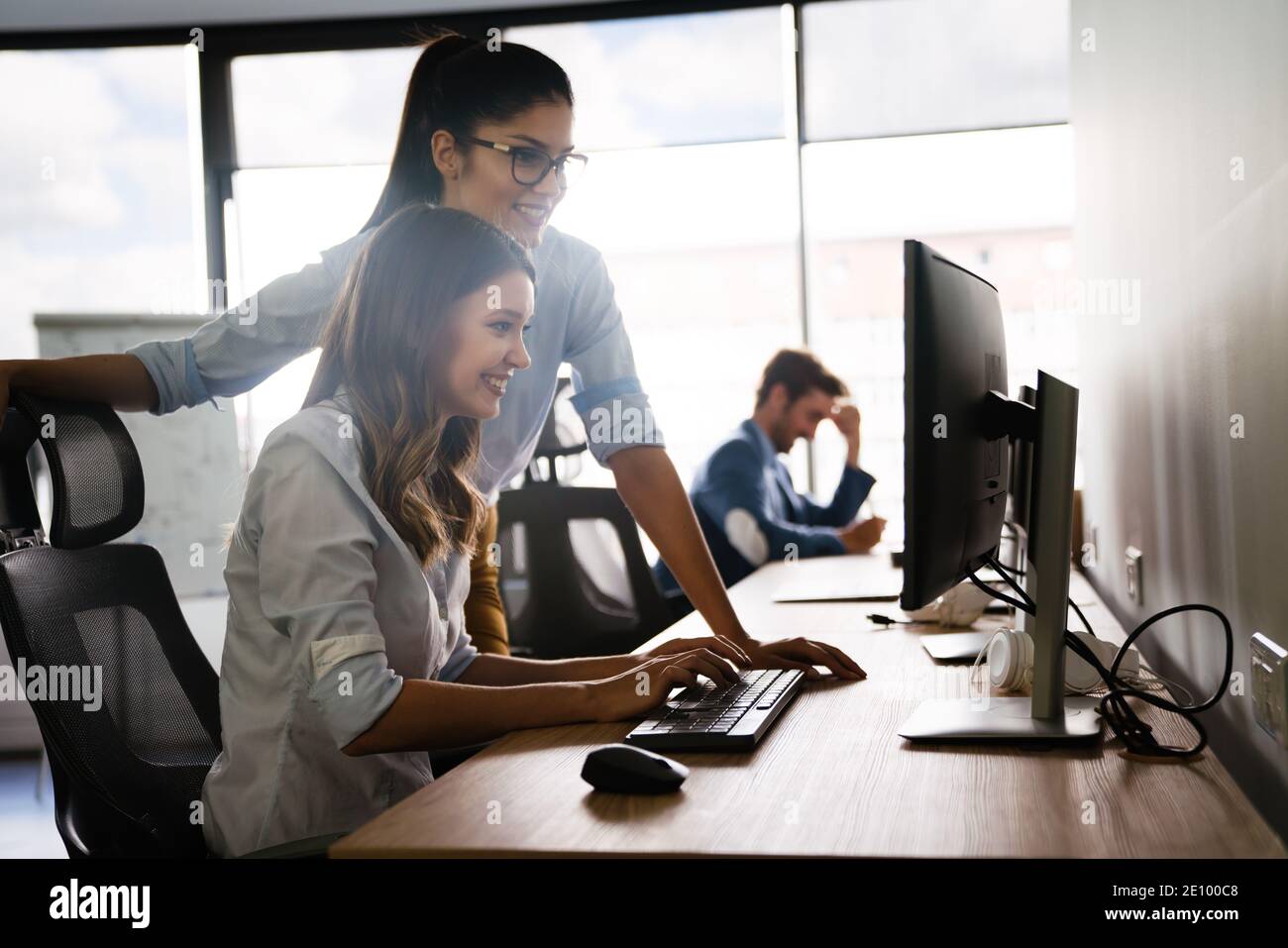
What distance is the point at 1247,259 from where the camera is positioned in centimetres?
114

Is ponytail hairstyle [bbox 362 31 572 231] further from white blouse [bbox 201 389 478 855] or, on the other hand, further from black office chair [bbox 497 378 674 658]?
black office chair [bbox 497 378 674 658]

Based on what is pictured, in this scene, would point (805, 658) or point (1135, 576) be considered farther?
point (1135, 576)

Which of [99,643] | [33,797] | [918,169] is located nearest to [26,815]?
[33,797]

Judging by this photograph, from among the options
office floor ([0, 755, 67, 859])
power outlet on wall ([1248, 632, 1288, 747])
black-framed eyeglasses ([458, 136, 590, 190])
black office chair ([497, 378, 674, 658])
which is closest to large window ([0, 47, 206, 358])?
office floor ([0, 755, 67, 859])

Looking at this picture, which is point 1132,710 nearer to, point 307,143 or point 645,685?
point 645,685

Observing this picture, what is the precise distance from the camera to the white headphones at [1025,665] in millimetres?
1280

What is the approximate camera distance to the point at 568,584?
2748 mm

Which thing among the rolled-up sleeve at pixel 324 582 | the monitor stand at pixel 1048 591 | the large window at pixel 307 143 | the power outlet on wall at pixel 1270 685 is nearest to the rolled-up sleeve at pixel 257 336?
the rolled-up sleeve at pixel 324 582

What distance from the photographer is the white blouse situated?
43.8 inches

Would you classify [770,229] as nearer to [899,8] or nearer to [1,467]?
[899,8]

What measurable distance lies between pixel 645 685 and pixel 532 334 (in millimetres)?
778

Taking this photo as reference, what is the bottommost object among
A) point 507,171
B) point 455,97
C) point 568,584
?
point 568,584

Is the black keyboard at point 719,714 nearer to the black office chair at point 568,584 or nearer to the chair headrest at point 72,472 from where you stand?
the chair headrest at point 72,472
